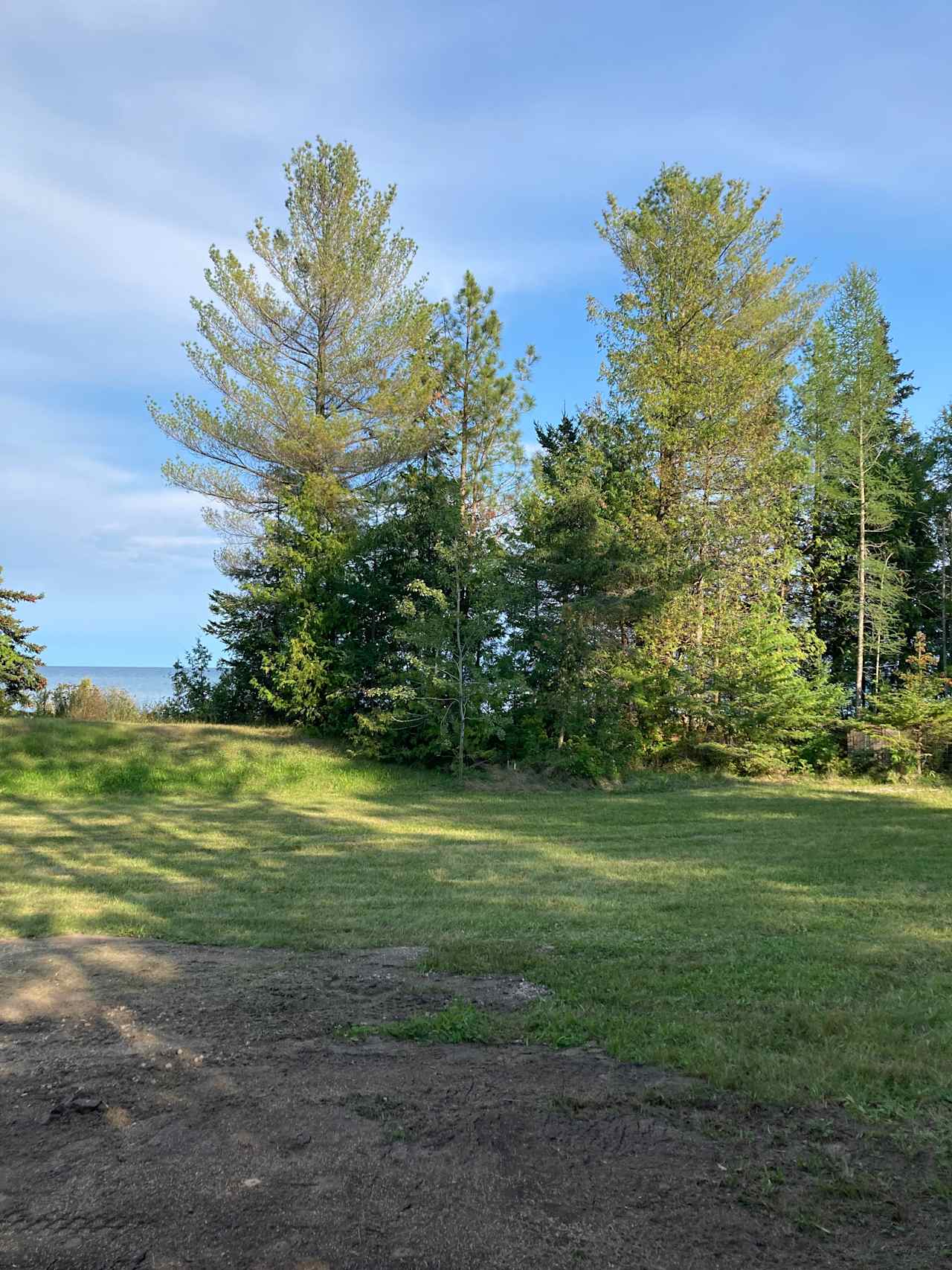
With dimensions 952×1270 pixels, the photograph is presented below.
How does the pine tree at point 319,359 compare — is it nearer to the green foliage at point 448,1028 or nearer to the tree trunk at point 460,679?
the tree trunk at point 460,679

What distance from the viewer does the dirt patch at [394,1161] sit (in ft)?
7.59

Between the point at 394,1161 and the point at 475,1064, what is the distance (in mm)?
809

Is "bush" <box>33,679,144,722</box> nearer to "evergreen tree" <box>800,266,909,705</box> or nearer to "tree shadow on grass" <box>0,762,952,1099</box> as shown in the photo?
"tree shadow on grass" <box>0,762,952,1099</box>

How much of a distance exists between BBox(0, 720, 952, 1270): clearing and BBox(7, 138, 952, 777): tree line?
8431mm

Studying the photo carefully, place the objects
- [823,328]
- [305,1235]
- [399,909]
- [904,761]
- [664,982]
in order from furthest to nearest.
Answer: [823,328]
[904,761]
[399,909]
[664,982]
[305,1235]

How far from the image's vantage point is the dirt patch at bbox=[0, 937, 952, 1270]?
2.31 meters

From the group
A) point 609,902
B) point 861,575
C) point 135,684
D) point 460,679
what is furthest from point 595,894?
point 135,684

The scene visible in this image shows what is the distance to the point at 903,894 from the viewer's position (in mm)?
6531

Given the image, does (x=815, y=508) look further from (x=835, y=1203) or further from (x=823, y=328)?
(x=835, y=1203)

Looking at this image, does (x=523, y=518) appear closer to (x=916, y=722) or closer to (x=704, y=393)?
(x=704, y=393)

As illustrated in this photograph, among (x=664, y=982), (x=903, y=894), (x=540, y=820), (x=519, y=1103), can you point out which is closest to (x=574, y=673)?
(x=540, y=820)

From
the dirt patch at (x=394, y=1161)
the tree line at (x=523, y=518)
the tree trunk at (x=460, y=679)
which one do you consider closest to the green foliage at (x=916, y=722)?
the tree line at (x=523, y=518)

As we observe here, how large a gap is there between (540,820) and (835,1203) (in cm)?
879

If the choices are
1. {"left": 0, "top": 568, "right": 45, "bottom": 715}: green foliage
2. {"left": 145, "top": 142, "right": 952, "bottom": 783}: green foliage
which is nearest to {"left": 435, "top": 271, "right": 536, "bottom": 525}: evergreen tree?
{"left": 145, "top": 142, "right": 952, "bottom": 783}: green foliage
